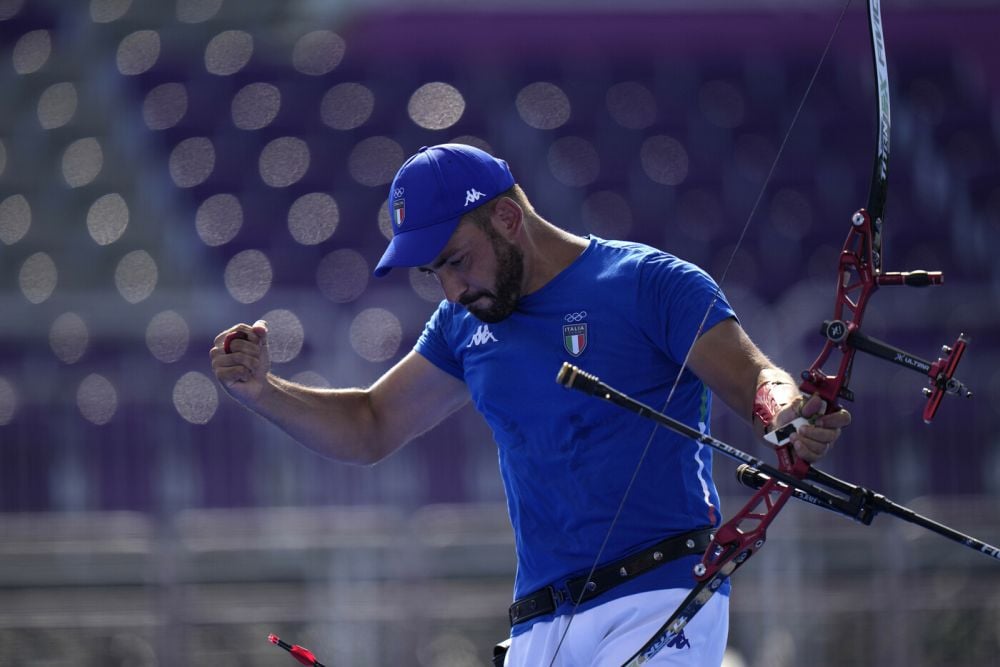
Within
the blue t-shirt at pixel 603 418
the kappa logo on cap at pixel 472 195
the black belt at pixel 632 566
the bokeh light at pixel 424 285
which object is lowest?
the black belt at pixel 632 566

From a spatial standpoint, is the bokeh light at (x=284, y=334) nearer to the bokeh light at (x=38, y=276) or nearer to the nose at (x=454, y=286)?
the bokeh light at (x=38, y=276)

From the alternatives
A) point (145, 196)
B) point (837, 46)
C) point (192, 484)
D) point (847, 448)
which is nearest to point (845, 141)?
point (837, 46)

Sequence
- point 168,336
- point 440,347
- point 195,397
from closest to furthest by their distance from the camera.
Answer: point 440,347, point 195,397, point 168,336

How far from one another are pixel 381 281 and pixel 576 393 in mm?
7552

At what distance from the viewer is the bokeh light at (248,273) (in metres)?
10.8

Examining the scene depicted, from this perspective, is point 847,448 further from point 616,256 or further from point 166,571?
point 616,256

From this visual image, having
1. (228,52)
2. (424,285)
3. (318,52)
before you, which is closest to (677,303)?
(424,285)

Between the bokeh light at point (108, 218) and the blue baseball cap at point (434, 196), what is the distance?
8268 millimetres

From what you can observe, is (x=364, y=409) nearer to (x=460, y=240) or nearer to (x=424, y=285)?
(x=460, y=240)

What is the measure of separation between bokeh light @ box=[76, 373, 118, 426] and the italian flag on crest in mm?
5065

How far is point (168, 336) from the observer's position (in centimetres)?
880

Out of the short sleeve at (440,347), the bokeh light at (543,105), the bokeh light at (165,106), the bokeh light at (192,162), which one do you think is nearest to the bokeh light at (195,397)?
the bokeh light at (192,162)

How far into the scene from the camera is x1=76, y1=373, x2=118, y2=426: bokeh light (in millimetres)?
7867

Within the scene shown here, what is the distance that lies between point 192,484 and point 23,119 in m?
5.16
